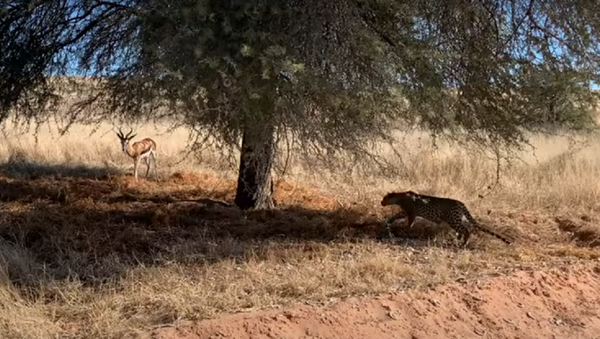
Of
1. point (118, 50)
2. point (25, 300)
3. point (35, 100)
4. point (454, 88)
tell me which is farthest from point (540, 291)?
point (35, 100)

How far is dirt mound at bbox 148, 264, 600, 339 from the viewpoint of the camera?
5664 mm

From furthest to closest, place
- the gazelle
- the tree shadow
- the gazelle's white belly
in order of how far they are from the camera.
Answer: the gazelle's white belly → the gazelle → the tree shadow

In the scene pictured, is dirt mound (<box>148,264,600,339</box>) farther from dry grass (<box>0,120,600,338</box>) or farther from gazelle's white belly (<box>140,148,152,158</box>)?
gazelle's white belly (<box>140,148,152,158</box>)

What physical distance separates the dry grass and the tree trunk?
0.43 metres

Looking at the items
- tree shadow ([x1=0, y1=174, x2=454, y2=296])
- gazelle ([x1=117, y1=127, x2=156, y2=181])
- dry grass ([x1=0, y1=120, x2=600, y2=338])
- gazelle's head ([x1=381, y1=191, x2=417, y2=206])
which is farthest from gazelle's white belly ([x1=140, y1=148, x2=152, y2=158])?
gazelle's head ([x1=381, y1=191, x2=417, y2=206])

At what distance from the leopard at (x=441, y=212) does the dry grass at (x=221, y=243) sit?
22cm

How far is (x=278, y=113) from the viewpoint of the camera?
269 inches

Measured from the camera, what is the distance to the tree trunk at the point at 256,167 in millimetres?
7172

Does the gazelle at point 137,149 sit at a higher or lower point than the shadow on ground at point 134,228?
higher

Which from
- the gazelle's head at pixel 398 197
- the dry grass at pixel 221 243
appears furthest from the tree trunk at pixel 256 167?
the gazelle's head at pixel 398 197

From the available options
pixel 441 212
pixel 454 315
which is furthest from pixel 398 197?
pixel 454 315

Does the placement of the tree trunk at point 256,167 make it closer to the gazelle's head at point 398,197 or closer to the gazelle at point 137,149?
the gazelle's head at point 398,197

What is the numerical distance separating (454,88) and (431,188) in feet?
17.5

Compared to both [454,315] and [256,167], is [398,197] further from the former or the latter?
[454,315]
